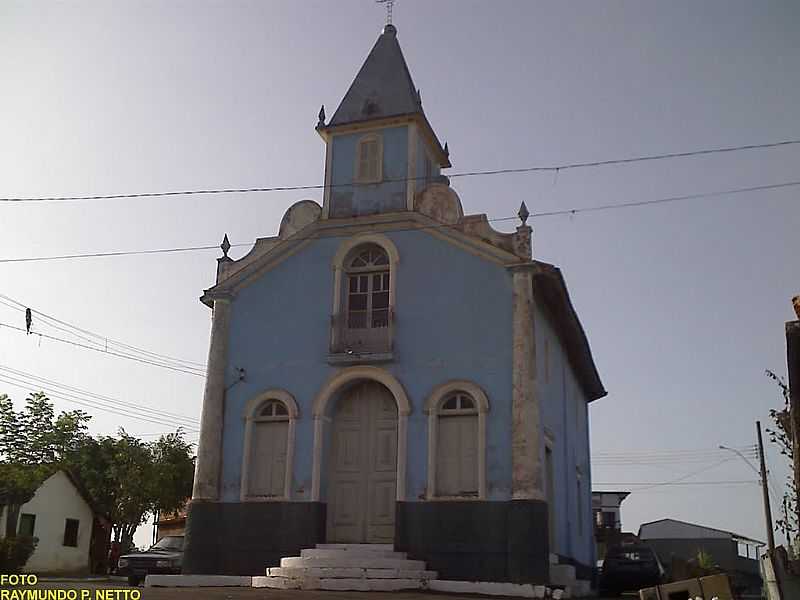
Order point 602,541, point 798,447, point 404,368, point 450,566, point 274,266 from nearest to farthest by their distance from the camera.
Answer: point 798,447
point 450,566
point 404,368
point 274,266
point 602,541

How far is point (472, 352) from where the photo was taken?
18891 mm

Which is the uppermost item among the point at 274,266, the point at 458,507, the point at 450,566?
the point at 274,266

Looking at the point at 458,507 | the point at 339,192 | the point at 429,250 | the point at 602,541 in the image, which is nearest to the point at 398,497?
the point at 458,507

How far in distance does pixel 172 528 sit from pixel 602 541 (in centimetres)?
2128

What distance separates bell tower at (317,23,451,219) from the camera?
2091 cm

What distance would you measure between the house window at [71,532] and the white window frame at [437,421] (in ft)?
63.9

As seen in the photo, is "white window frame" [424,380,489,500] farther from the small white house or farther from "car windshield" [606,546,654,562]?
the small white house

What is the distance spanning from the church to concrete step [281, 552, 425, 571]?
42mm

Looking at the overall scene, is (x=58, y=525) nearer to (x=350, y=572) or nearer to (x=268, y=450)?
(x=268, y=450)

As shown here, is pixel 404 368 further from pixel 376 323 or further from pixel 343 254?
pixel 343 254

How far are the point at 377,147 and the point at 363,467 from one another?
7351mm

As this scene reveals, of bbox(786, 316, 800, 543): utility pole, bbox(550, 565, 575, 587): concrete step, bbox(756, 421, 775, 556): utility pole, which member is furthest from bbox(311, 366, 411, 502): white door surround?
bbox(756, 421, 775, 556): utility pole

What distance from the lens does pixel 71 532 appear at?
3312 centimetres

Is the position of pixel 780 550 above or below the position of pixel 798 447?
below
